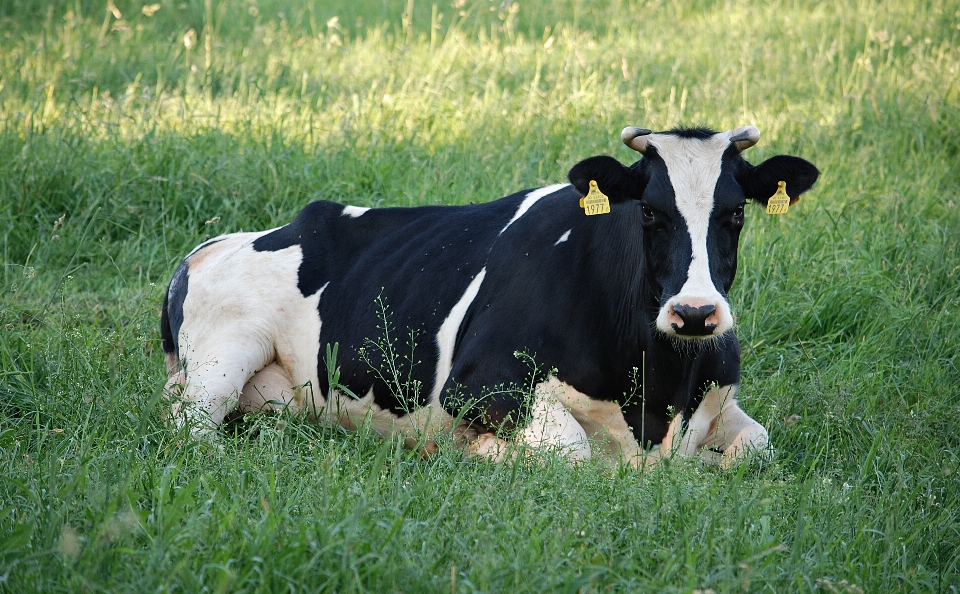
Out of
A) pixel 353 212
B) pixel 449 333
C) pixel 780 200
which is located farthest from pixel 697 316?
pixel 353 212

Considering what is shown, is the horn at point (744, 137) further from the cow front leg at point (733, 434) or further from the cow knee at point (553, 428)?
the cow knee at point (553, 428)

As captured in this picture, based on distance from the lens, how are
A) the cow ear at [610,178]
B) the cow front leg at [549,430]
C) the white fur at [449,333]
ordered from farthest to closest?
the white fur at [449,333]
the cow ear at [610,178]
the cow front leg at [549,430]

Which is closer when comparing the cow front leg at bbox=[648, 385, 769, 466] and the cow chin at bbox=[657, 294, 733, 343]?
the cow chin at bbox=[657, 294, 733, 343]

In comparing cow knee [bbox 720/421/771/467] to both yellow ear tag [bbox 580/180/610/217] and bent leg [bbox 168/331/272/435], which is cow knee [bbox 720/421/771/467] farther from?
bent leg [bbox 168/331/272/435]

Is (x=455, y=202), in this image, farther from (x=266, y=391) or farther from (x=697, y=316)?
(x=697, y=316)

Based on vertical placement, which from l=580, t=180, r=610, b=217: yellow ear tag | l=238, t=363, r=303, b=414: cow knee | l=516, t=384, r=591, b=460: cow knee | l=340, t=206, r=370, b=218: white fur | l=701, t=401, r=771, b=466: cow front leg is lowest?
l=238, t=363, r=303, b=414: cow knee

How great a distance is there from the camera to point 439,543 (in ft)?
9.61

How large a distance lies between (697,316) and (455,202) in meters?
3.34

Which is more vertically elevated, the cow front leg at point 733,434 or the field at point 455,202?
the field at point 455,202

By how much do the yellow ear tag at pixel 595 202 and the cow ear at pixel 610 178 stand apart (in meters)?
0.02

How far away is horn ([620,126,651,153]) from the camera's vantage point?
396cm

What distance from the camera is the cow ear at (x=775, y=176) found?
4098mm

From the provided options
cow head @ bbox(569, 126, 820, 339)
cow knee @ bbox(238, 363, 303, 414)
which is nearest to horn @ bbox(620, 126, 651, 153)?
cow head @ bbox(569, 126, 820, 339)

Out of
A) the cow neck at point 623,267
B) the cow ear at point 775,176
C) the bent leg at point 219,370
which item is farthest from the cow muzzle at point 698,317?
the bent leg at point 219,370
